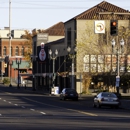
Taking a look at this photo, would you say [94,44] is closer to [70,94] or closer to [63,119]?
[70,94]

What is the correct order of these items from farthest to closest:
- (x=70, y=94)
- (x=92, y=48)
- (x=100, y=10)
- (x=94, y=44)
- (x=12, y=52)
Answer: (x=12, y=52)
(x=100, y=10)
(x=94, y=44)
(x=92, y=48)
(x=70, y=94)

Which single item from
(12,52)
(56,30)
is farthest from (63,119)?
(12,52)

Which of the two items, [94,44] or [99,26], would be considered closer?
[99,26]

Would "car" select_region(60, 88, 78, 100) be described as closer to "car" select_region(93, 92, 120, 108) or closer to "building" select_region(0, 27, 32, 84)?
"car" select_region(93, 92, 120, 108)

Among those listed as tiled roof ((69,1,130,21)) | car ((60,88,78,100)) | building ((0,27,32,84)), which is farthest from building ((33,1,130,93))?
building ((0,27,32,84))

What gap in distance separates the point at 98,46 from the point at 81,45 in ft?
8.07

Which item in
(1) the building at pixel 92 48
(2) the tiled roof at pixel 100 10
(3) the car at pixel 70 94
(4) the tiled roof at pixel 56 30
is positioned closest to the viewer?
(3) the car at pixel 70 94

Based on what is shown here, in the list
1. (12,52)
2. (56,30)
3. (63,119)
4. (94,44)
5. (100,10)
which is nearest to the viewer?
(63,119)

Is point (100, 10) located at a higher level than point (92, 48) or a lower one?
higher

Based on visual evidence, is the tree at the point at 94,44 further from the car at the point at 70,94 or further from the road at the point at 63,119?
the road at the point at 63,119

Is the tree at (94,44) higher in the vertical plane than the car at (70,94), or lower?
higher

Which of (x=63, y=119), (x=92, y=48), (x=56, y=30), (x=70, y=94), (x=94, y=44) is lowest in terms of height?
(x=63, y=119)

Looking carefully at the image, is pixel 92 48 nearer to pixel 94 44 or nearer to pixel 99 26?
pixel 94 44

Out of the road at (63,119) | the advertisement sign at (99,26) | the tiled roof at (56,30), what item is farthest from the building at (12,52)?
the road at (63,119)
